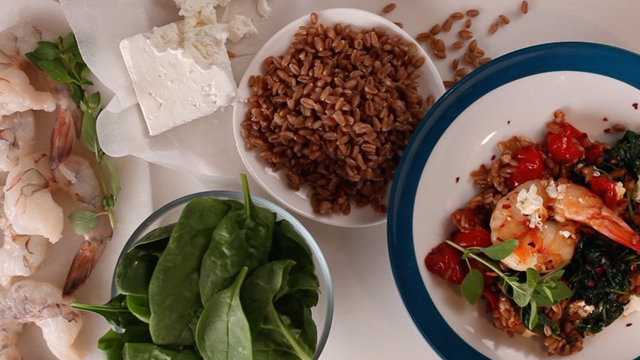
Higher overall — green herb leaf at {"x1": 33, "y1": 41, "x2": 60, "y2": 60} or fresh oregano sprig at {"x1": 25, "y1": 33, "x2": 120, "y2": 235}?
green herb leaf at {"x1": 33, "y1": 41, "x2": 60, "y2": 60}

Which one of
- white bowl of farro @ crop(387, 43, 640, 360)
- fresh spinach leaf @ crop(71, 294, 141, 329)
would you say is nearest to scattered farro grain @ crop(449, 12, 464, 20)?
white bowl of farro @ crop(387, 43, 640, 360)

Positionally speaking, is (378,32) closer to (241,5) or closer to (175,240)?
(241,5)

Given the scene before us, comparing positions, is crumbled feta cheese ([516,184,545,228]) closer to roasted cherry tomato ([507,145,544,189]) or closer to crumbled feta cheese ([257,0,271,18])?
roasted cherry tomato ([507,145,544,189])

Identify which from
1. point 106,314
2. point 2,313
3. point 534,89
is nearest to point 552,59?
point 534,89

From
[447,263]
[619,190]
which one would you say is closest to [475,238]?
[447,263]

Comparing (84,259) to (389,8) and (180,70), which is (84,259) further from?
(389,8)

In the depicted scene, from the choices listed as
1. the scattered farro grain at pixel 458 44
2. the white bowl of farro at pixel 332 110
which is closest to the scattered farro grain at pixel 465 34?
the scattered farro grain at pixel 458 44
